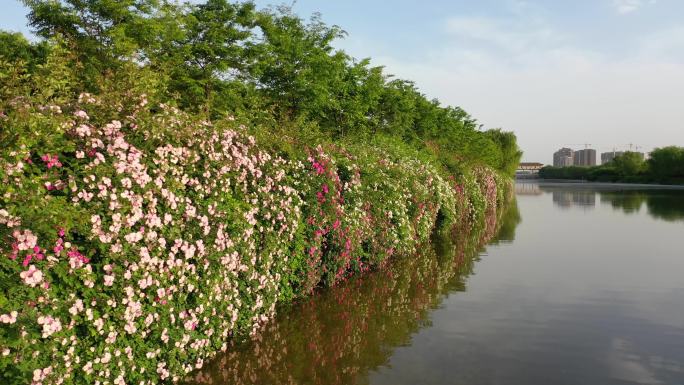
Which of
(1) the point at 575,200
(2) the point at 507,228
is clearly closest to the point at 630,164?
(1) the point at 575,200

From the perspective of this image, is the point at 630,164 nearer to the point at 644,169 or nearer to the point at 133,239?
the point at 644,169

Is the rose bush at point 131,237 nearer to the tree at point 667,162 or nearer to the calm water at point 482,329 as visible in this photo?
the calm water at point 482,329

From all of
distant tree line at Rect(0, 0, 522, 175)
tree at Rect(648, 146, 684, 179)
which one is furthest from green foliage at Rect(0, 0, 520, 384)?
tree at Rect(648, 146, 684, 179)

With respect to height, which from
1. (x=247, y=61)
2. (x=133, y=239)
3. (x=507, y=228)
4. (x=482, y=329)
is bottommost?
(x=507, y=228)

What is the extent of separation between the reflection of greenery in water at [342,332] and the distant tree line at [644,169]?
10921cm

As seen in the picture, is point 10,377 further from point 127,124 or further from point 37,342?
point 127,124

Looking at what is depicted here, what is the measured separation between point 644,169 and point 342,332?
12841 centimetres

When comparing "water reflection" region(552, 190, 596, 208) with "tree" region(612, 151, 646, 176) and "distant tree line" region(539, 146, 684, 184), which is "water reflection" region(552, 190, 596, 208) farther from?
"tree" region(612, 151, 646, 176)

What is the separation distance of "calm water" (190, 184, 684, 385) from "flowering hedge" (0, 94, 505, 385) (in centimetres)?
68

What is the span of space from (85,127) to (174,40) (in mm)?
25178

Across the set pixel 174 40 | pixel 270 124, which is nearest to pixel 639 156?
pixel 174 40

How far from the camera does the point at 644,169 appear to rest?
114 meters

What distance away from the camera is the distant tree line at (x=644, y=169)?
332 feet

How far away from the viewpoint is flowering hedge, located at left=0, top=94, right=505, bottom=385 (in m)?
3.45
